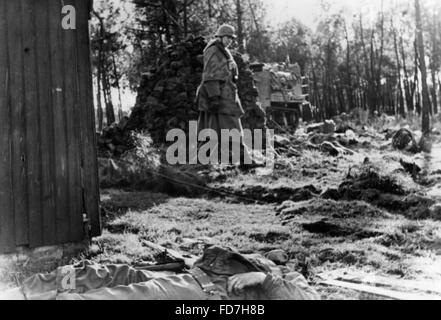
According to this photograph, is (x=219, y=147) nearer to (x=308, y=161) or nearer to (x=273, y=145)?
(x=308, y=161)

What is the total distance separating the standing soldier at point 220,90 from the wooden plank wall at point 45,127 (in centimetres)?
522

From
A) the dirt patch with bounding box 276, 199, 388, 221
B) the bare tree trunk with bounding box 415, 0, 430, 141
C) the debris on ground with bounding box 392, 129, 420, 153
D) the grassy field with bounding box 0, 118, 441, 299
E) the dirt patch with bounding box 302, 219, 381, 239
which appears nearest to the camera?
the grassy field with bounding box 0, 118, 441, 299

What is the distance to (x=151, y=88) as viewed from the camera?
14.4 meters

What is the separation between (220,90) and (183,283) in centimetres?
730

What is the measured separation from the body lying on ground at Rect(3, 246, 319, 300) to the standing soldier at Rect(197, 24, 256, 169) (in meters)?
6.80

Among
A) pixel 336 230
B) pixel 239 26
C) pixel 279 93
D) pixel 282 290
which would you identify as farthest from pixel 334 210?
pixel 239 26

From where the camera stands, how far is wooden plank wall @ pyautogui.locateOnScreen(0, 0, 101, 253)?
457cm

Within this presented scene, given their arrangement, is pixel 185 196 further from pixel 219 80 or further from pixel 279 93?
pixel 279 93

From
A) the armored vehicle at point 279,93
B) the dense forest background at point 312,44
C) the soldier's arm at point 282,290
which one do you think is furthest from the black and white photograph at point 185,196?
the dense forest background at point 312,44

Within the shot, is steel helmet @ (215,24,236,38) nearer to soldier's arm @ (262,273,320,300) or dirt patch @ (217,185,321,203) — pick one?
dirt patch @ (217,185,321,203)

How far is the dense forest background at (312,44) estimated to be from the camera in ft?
83.0

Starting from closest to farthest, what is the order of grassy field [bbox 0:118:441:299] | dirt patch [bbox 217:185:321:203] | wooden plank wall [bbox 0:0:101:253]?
1. wooden plank wall [bbox 0:0:101:253]
2. grassy field [bbox 0:118:441:299]
3. dirt patch [bbox 217:185:321:203]

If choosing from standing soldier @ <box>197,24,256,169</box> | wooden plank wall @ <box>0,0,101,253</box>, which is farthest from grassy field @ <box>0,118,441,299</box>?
standing soldier @ <box>197,24,256,169</box>
